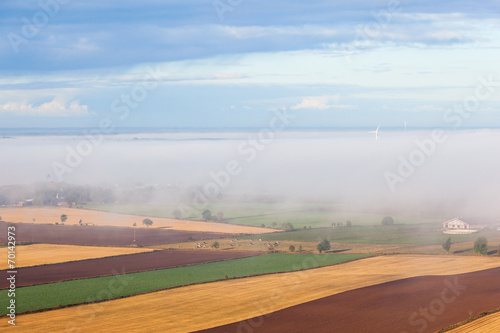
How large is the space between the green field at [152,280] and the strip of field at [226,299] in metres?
2.04

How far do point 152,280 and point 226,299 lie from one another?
11.0 m

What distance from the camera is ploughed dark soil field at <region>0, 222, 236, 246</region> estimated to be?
80.9 meters

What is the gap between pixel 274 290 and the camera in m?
48.2

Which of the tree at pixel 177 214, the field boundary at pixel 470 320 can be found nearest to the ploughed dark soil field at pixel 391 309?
the field boundary at pixel 470 320

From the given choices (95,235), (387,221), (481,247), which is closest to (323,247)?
(481,247)

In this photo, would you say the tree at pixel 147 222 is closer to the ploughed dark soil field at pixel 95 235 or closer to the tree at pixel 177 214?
the ploughed dark soil field at pixel 95 235

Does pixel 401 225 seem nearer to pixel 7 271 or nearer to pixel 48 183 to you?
pixel 7 271

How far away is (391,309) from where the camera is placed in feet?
135

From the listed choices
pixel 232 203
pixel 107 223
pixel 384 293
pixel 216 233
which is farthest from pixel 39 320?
pixel 232 203

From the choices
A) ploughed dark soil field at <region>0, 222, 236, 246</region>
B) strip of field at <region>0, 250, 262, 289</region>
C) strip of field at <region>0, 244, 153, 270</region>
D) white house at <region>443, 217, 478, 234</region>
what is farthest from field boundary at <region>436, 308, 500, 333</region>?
ploughed dark soil field at <region>0, 222, 236, 246</region>

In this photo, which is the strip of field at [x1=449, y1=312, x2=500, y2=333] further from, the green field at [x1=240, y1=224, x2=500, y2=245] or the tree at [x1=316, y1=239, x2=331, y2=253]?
the green field at [x1=240, y1=224, x2=500, y2=245]

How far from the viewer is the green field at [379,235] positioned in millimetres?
80812

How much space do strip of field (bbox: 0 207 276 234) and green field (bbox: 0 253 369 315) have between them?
98.8 ft

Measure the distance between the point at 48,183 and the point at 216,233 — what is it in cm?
7355
